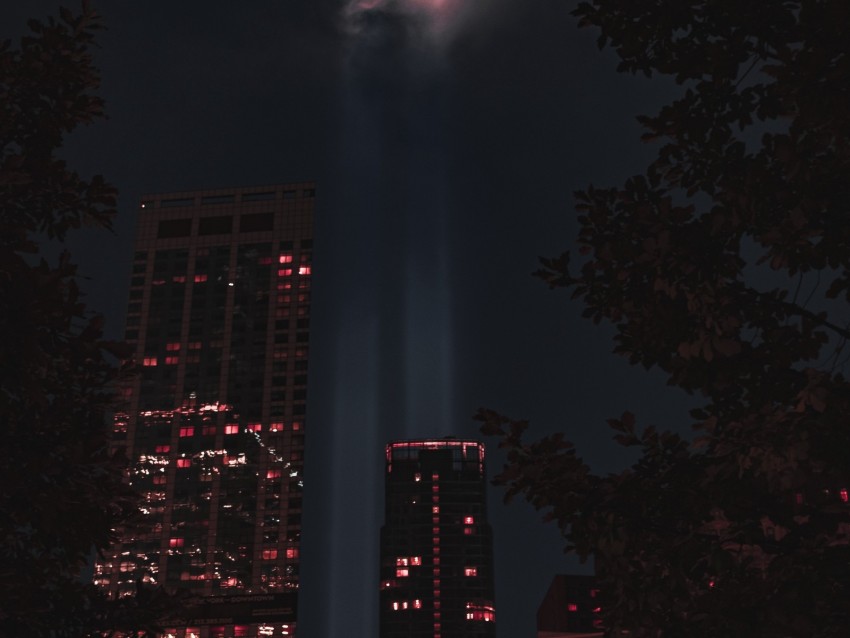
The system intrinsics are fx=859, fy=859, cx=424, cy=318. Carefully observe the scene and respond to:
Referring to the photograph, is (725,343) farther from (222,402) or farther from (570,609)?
(222,402)

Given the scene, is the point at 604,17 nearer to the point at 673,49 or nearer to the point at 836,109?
the point at 673,49

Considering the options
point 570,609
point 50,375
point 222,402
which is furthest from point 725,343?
point 222,402

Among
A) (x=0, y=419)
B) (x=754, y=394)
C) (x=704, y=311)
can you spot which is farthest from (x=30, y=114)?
(x=754, y=394)

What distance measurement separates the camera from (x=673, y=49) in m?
7.98

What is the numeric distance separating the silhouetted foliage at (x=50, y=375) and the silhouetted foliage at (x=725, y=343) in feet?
11.9

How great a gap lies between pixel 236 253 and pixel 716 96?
177 m

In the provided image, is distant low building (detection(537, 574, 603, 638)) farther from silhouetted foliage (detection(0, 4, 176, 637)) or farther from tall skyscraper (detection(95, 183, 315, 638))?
silhouetted foliage (detection(0, 4, 176, 637))

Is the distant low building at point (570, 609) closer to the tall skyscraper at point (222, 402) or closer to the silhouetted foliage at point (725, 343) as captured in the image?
the tall skyscraper at point (222, 402)

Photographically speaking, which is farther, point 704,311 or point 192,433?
point 192,433

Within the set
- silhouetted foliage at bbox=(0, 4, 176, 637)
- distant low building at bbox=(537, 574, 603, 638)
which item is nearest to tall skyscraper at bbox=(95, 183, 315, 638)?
distant low building at bbox=(537, 574, 603, 638)

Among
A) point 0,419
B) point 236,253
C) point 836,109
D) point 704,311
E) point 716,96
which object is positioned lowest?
point 0,419

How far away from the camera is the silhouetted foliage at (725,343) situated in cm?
625

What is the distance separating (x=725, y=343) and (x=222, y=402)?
161608 millimetres

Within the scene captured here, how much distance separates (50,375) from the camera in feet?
30.6
